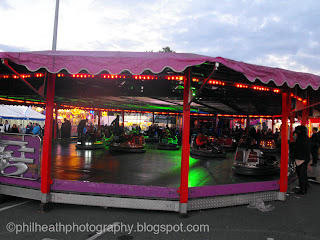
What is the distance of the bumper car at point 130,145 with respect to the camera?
39.5 ft

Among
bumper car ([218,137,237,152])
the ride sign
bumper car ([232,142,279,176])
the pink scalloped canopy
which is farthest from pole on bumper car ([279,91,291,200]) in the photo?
bumper car ([218,137,237,152])

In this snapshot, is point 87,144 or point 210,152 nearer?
point 210,152

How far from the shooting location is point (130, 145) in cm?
1219

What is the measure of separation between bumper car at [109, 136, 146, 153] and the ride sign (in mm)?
7417

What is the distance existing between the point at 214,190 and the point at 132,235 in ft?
5.66

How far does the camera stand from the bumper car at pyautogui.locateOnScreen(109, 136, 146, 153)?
12.0 m

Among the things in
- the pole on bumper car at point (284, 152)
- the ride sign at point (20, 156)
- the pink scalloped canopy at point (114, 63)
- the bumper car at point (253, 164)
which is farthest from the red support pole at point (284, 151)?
the ride sign at point (20, 156)

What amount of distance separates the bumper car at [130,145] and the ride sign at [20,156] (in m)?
7.42

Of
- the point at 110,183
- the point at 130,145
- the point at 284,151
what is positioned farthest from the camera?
the point at 130,145

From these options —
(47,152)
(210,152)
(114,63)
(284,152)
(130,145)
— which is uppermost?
(114,63)

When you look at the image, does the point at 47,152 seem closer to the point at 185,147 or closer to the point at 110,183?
the point at 110,183

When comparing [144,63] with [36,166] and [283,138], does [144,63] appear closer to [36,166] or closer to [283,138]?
[36,166]

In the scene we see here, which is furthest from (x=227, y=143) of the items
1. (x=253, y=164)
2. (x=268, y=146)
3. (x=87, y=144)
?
(x=87, y=144)

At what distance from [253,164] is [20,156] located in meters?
5.78
